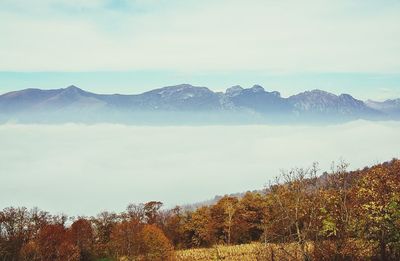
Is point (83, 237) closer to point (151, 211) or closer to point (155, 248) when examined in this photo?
point (155, 248)

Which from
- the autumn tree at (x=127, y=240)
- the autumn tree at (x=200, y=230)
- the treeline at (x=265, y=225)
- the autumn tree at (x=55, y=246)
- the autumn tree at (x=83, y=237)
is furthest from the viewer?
the autumn tree at (x=200, y=230)

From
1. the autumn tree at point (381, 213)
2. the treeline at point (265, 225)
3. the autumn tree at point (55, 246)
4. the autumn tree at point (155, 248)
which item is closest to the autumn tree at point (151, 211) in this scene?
the treeline at point (265, 225)

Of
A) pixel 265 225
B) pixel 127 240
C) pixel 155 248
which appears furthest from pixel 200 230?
pixel 265 225

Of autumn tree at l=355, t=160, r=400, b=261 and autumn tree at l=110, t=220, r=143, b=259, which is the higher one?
autumn tree at l=355, t=160, r=400, b=261

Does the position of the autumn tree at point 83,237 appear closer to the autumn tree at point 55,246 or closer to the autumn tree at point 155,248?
the autumn tree at point 55,246

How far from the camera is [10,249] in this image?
94.6m

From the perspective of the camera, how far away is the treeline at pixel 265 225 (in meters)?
44.9

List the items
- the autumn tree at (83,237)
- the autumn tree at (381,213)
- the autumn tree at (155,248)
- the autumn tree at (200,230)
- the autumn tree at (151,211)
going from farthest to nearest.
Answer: the autumn tree at (151,211), the autumn tree at (200,230), the autumn tree at (83,237), the autumn tree at (155,248), the autumn tree at (381,213)

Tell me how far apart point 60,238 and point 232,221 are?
44.7 metres

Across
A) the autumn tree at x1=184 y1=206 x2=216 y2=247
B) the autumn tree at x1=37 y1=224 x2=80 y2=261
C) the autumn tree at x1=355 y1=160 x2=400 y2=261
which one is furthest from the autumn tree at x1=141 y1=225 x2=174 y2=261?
the autumn tree at x1=355 y1=160 x2=400 y2=261

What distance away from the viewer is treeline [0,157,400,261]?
44.9 meters

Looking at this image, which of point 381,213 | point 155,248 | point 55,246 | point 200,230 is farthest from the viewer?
point 200,230

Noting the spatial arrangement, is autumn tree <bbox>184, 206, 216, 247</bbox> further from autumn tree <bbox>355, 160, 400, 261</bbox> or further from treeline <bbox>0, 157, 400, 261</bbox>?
autumn tree <bbox>355, 160, 400, 261</bbox>

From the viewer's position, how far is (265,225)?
270 feet
